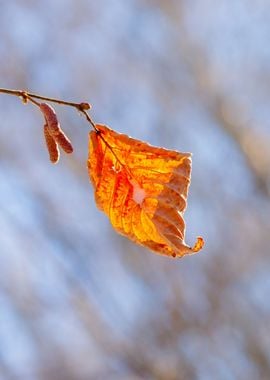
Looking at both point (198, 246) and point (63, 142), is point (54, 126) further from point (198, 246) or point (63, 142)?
point (198, 246)

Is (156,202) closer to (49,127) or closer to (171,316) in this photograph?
(49,127)

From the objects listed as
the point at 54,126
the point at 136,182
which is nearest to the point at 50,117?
the point at 54,126

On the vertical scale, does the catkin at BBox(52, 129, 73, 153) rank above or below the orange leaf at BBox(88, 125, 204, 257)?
below

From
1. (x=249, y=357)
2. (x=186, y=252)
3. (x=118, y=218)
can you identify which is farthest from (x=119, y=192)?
(x=249, y=357)

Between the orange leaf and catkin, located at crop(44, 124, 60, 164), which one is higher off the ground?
the orange leaf

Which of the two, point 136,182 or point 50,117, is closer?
point 50,117

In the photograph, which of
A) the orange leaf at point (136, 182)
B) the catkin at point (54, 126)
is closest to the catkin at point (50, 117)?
the catkin at point (54, 126)

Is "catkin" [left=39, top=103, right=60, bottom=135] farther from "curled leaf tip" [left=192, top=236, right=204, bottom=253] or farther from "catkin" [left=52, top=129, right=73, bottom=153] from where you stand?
"curled leaf tip" [left=192, top=236, right=204, bottom=253]

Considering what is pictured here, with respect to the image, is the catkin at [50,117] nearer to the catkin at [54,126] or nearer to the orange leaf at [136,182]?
the catkin at [54,126]

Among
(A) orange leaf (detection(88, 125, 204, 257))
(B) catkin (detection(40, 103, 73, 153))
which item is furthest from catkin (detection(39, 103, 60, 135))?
(A) orange leaf (detection(88, 125, 204, 257))
